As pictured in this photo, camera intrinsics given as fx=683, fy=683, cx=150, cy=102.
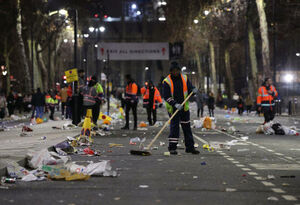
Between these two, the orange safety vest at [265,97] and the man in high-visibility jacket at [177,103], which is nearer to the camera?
the man in high-visibility jacket at [177,103]

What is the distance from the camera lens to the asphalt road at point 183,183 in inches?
341

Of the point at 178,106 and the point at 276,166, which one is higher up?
the point at 178,106

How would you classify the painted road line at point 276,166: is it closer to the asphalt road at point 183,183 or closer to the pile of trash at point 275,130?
the asphalt road at point 183,183

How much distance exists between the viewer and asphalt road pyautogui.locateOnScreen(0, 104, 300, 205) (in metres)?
8.67

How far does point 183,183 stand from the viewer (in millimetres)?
10156

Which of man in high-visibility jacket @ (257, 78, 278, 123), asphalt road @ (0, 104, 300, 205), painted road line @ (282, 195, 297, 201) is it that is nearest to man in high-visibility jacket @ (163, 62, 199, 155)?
asphalt road @ (0, 104, 300, 205)

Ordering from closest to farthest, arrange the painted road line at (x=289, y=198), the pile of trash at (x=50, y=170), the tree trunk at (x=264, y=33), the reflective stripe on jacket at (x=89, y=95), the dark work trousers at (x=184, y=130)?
the painted road line at (x=289, y=198)
the pile of trash at (x=50, y=170)
the dark work trousers at (x=184, y=130)
the reflective stripe on jacket at (x=89, y=95)
the tree trunk at (x=264, y=33)

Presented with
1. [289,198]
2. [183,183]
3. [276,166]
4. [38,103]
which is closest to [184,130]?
[276,166]

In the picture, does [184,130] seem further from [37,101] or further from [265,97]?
[37,101]

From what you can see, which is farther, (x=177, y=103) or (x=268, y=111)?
(x=268, y=111)

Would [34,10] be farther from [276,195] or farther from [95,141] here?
[276,195]

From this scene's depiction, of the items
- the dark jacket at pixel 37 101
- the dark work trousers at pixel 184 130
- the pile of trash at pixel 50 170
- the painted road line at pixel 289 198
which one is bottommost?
the painted road line at pixel 289 198

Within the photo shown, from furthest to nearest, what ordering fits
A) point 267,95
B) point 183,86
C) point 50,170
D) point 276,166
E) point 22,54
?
point 22,54 < point 267,95 < point 183,86 < point 276,166 < point 50,170

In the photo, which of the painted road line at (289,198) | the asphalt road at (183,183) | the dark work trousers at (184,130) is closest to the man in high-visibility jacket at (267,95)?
the asphalt road at (183,183)
